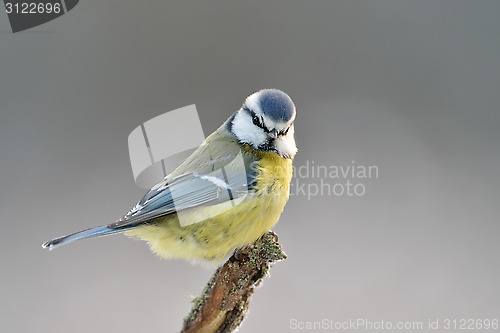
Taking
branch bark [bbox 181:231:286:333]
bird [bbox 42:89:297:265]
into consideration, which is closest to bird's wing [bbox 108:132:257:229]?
bird [bbox 42:89:297:265]

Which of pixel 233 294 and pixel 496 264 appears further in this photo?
pixel 496 264

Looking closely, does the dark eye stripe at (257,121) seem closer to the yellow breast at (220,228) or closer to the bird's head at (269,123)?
the bird's head at (269,123)

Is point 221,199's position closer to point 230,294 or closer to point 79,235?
point 230,294

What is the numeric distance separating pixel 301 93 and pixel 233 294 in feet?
6.91

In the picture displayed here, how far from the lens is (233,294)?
5.06 ft

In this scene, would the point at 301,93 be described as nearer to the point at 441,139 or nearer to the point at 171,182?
the point at 441,139

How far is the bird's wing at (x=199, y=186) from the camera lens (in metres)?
1.69

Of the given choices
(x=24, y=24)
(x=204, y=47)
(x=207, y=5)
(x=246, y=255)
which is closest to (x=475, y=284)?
(x=246, y=255)

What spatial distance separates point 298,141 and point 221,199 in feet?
5.40
